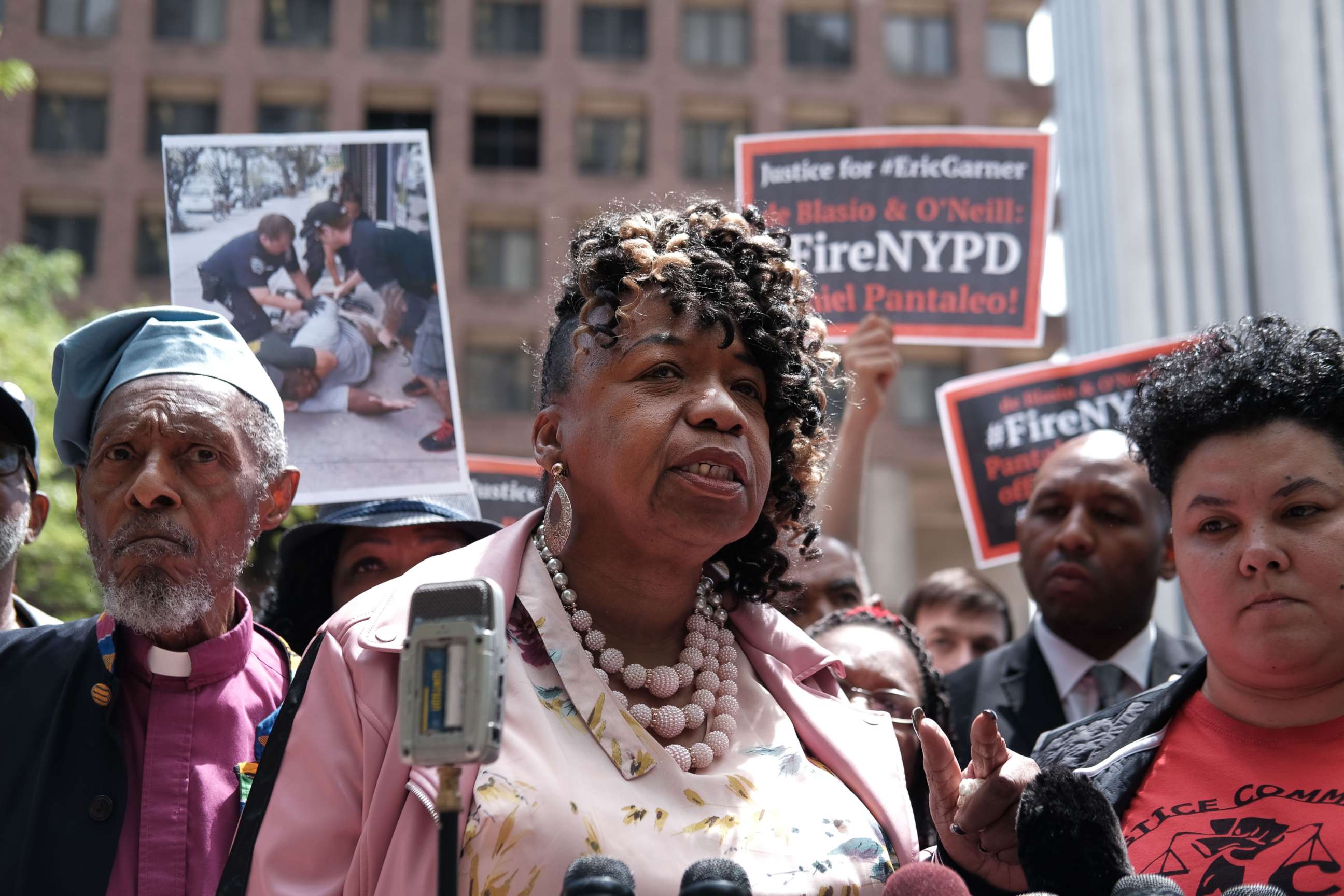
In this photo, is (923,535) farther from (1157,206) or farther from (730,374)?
(730,374)

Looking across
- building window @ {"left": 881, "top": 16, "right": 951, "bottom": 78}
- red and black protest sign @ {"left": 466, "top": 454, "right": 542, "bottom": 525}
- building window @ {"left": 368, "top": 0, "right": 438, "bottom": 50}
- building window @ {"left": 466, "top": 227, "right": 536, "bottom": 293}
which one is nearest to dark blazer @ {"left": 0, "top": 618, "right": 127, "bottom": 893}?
red and black protest sign @ {"left": 466, "top": 454, "right": 542, "bottom": 525}

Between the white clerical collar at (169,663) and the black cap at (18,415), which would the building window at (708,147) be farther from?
the white clerical collar at (169,663)

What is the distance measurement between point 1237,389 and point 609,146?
31.8 meters

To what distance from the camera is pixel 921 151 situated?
652 cm

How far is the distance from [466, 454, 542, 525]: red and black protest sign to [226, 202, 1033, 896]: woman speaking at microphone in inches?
146

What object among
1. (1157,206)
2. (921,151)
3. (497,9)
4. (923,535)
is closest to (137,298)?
(497,9)

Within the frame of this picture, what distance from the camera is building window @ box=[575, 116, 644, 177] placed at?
3375 centimetres

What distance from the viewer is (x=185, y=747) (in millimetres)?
2902

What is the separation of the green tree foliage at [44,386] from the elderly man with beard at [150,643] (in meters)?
15.7

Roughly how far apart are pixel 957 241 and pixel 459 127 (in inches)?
1114

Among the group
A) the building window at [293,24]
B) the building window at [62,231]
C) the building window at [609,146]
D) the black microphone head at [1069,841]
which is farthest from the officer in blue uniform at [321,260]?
the building window at [293,24]

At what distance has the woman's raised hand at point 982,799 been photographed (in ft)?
8.09

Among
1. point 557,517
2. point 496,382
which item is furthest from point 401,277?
point 496,382

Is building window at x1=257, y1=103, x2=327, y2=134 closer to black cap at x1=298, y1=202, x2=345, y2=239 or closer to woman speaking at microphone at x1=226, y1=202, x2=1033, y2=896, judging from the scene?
black cap at x1=298, y1=202, x2=345, y2=239
